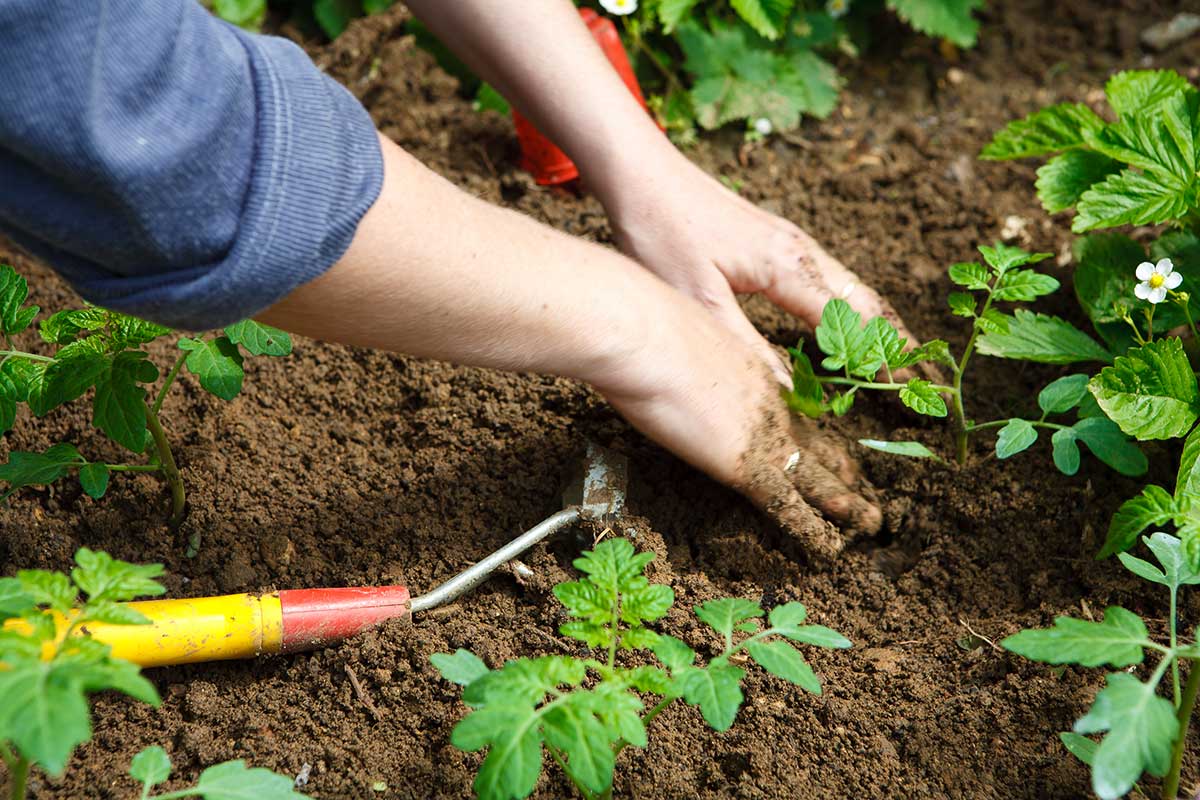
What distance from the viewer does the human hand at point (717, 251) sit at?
6.13ft

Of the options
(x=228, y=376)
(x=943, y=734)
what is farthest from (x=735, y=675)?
(x=228, y=376)

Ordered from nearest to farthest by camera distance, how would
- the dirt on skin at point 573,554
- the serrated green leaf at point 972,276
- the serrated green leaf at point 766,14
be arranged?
the dirt on skin at point 573,554
the serrated green leaf at point 972,276
the serrated green leaf at point 766,14

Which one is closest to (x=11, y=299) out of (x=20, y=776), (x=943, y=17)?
(x=20, y=776)

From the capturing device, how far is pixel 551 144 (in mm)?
2223

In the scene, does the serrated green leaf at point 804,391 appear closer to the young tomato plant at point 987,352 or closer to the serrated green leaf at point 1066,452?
the young tomato plant at point 987,352

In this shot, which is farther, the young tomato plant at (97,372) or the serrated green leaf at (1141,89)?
the serrated green leaf at (1141,89)

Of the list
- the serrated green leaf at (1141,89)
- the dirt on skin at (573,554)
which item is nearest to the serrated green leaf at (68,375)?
the dirt on skin at (573,554)

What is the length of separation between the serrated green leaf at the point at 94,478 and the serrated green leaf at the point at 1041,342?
1.42 m

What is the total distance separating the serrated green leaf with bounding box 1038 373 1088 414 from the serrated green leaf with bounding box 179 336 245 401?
A: 4.10 feet

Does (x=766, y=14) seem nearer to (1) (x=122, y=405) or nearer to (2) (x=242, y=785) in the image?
(1) (x=122, y=405)

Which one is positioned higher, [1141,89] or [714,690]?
[1141,89]

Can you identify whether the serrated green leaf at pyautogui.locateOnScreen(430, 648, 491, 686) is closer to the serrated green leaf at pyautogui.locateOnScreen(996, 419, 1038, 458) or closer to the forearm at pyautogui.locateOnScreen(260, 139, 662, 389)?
the forearm at pyautogui.locateOnScreen(260, 139, 662, 389)

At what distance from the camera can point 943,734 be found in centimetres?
146

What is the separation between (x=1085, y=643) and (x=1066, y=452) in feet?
1.57
